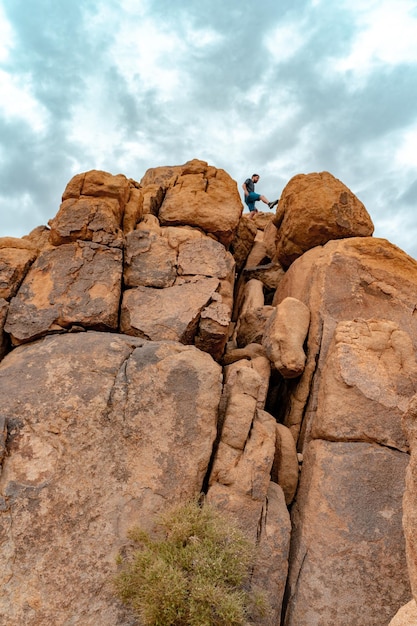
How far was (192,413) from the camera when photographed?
7.34 metres

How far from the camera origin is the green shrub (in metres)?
5.19

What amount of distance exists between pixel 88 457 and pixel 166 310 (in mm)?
3630

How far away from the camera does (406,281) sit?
10320 mm

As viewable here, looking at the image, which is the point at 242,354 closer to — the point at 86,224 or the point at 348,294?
the point at 348,294

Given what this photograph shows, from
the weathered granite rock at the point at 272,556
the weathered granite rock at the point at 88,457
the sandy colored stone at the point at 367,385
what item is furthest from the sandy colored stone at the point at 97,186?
the weathered granite rock at the point at 272,556

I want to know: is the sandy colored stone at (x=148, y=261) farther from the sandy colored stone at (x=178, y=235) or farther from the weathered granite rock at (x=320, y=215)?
the weathered granite rock at (x=320, y=215)

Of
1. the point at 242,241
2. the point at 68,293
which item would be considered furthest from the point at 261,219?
the point at 68,293

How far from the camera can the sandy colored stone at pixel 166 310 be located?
9.16 metres

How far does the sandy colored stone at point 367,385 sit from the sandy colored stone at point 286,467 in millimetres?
513

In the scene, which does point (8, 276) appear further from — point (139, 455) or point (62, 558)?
point (62, 558)

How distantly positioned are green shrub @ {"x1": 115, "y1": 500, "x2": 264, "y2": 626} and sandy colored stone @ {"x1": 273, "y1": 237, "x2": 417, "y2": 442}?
3317 mm

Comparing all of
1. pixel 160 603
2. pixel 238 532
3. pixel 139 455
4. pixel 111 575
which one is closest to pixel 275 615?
pixel 238 532

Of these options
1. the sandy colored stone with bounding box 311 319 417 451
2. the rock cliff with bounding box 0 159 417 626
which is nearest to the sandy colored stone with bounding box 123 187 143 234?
the rock cliff with bounding box 0 159 417 626

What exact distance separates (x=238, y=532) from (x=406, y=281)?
22.9 ft
